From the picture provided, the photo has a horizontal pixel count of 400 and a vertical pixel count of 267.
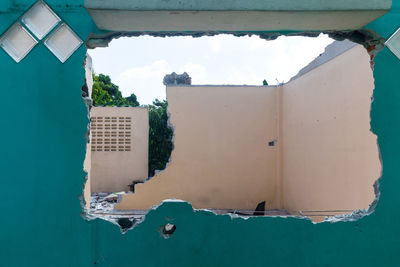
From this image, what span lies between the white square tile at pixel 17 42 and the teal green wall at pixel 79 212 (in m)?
0.04

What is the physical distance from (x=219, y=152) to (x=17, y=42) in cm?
589

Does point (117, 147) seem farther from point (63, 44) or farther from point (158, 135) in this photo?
point (63, 44)

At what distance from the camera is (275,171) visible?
7.68m

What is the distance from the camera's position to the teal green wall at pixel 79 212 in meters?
2.09

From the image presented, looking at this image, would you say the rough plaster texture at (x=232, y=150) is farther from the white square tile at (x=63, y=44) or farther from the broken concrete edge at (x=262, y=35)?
the white square tile at (x=63, y=44)

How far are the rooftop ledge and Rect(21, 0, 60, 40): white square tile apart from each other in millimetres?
380

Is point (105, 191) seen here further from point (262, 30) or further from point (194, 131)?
point (262, 30)

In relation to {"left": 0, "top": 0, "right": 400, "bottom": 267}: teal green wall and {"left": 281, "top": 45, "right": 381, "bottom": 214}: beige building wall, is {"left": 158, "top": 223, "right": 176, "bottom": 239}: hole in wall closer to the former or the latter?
{"left": 0, "top": 0, "right": 400, "bottom": 267}: teal green wall

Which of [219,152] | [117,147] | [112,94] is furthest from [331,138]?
[112,94]

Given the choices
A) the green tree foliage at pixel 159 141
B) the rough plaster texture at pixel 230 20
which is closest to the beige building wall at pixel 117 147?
the green tree foliage at pixel 159 141

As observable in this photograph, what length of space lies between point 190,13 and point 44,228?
6.01ft

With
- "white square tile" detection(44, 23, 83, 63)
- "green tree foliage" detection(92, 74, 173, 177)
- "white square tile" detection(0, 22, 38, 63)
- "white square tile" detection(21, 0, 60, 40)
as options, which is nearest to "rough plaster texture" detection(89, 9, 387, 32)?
"white square tile" detection(44, 23, 83, 63)

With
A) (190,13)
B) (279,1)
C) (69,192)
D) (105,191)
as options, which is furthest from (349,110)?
(105,191)

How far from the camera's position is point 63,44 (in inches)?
84.0
